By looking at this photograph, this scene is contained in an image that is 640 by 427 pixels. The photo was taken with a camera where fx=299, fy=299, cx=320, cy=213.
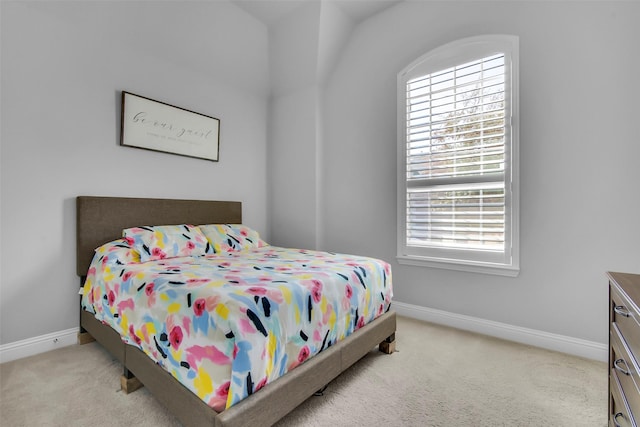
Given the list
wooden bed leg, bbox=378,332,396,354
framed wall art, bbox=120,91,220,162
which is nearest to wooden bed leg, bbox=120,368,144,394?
wooden bed leg, bbox=378,332,396,354

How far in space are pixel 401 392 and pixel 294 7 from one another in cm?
Answer: 349

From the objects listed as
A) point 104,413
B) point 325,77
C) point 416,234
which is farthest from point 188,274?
point 325,77

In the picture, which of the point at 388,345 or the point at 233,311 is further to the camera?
the point at 388,345

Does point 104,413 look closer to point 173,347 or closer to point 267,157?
point 173,347

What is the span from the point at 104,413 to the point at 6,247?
143 cm

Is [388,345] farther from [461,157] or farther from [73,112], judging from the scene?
[73,112]

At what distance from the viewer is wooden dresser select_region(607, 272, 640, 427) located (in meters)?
0.89

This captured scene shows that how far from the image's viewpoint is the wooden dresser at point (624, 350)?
2.91 ft

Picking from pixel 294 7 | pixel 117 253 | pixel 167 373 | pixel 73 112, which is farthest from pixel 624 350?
pixel 294 7

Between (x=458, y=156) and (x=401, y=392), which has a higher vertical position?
(x=458, y=156)

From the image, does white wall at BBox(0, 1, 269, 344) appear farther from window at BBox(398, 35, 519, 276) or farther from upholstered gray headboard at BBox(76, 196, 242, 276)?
window at BBox(398, 35, 519, 276)

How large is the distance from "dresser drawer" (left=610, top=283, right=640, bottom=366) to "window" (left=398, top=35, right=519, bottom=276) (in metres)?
1.23

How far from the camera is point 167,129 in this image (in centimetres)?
284

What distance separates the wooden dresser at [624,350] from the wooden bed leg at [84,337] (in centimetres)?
306
